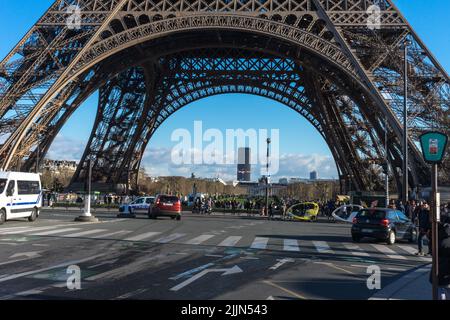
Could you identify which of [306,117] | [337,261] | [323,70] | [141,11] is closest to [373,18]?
[323,70]

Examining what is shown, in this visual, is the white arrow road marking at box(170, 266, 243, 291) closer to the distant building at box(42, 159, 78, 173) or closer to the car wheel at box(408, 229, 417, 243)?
the car wheel at box(408, 229, 417, 243)

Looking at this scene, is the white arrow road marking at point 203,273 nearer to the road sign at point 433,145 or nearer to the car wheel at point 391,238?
the road sign at point 433,145

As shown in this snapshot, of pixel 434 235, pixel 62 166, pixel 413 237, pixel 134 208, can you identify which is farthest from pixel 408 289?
pixel 62 166

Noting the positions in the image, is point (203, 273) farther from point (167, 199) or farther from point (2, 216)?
point (167, 199)

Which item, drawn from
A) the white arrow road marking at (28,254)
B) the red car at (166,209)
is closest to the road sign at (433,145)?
the white arrow road marking at (28,254)
